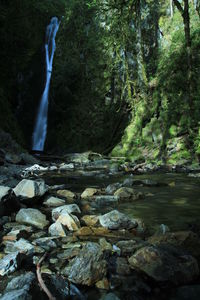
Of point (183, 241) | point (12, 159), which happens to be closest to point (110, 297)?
point (183, 241)

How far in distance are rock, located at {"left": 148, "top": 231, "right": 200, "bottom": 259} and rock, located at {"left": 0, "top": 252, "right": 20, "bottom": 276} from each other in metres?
1.51

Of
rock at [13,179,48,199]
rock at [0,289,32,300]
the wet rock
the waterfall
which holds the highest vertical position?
the waterfall

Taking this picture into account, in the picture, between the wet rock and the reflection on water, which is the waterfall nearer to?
the reflection on water

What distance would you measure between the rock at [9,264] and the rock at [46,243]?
1.72ft

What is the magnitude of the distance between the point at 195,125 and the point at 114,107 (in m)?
11.2

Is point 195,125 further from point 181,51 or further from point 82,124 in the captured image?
point 82,124

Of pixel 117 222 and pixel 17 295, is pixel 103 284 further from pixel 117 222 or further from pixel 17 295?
pixel 117 222

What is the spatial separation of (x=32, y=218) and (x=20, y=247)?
1.06 m

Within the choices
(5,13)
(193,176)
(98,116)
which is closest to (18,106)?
(98,116)

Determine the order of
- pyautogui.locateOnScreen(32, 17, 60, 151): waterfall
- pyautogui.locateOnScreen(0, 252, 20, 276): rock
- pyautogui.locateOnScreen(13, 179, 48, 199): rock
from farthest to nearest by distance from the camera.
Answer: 1. pyautogui.locateOnScreen(32, 17, 60, 151): waterfall
2. pyautogui.locateOnScreen(13, 179, 48, 199): rock
3. pyautogui.locateOnScreen(0, 252, 20, 276): rock

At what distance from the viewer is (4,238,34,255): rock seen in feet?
9.04

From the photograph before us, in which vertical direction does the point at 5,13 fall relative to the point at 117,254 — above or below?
above

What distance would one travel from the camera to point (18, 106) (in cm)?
2497

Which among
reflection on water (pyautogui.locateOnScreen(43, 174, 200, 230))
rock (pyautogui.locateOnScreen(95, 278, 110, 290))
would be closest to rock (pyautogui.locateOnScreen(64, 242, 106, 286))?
rock (pyautogui.locateOnScreen(95, 278, 110, 290))
